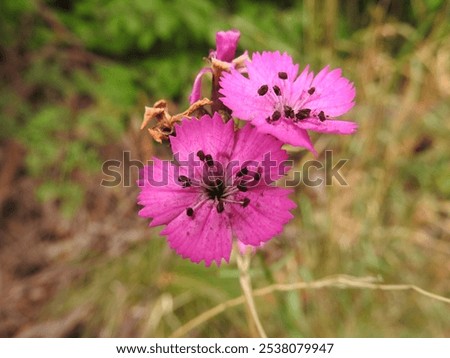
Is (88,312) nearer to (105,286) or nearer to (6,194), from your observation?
(105,286)

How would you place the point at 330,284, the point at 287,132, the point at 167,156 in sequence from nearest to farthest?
1. the point at 287,132
2. the point at 330,284
3. the point at 167,156

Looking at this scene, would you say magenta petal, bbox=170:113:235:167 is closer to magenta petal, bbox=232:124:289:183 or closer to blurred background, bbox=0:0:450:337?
magenta petal, bbox=232:124:289:183

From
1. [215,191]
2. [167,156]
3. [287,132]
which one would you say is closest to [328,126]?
[287,132]

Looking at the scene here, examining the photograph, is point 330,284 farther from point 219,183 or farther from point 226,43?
point 226,43

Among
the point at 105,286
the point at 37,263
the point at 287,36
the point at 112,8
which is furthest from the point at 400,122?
the point at 37,263

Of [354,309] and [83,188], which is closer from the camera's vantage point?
[354,309]

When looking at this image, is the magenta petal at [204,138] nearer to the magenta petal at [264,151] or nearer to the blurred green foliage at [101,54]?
the magenta petal at [264,151]
